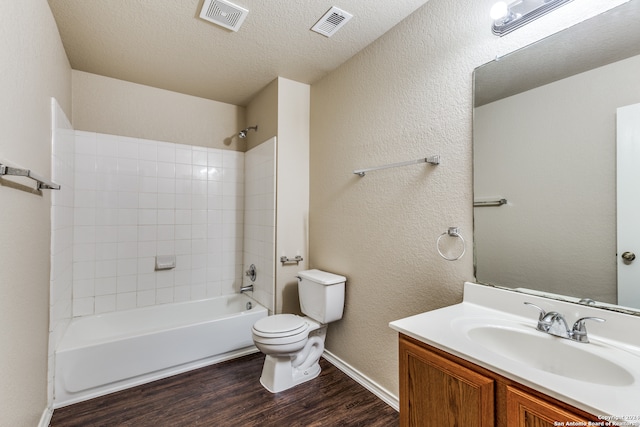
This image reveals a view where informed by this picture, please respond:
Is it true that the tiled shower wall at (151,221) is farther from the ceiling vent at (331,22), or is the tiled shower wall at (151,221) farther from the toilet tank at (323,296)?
the ceiling vent at (331,22)

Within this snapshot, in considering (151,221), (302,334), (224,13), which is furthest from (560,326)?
(151,221)

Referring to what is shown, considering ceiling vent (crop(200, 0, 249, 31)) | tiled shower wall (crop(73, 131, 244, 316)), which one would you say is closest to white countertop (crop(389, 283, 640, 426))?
ceiling vent (crop(200, 0, 249, 31))

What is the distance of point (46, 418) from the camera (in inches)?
65.4

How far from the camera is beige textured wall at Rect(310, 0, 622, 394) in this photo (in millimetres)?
1465

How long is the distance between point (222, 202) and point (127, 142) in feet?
3.30

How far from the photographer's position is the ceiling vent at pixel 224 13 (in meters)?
1.66

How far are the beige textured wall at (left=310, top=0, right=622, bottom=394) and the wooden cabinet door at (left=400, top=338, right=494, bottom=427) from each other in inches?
21.4

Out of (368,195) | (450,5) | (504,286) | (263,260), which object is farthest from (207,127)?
(504,286)

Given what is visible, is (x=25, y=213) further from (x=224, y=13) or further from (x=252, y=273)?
(x=252, y=273)

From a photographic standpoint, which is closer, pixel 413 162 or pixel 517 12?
pixel 517 12

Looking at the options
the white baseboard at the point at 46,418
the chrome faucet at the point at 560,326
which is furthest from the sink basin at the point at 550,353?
the white baseboard at the point at 46,418

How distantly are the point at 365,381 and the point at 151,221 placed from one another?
2343 millimetres

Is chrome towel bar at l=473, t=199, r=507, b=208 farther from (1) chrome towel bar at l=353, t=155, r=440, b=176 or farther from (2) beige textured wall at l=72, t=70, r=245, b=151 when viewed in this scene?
(2) beige textured wall at l=72, t=70, r=245, b=151

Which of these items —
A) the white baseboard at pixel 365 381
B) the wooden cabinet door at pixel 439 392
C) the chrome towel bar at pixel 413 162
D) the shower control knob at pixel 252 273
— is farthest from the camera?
the shower control knob at pixel 252 273
